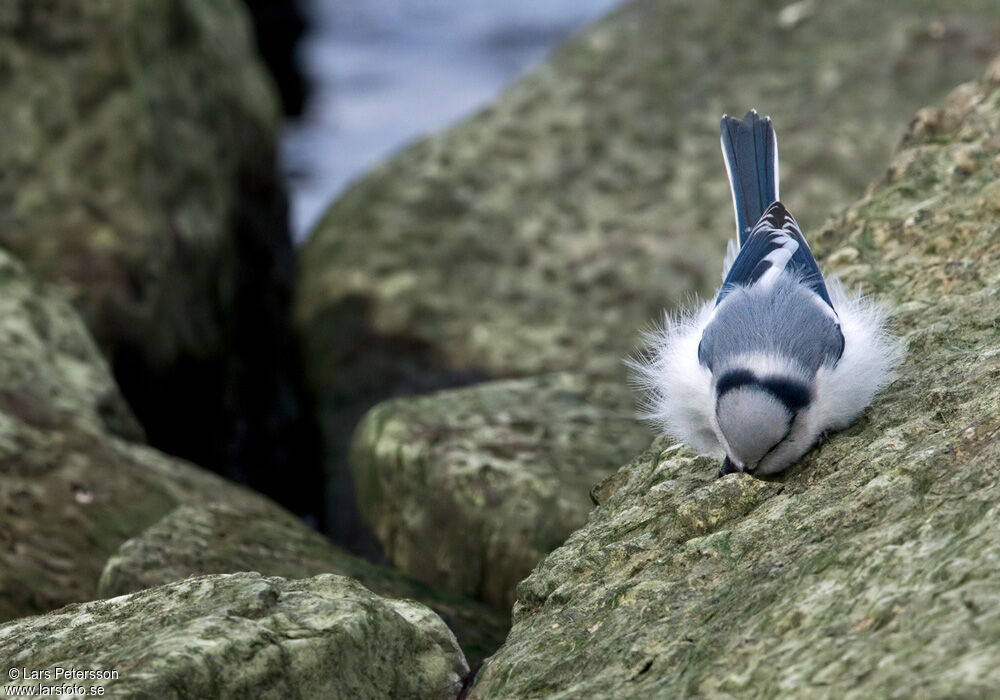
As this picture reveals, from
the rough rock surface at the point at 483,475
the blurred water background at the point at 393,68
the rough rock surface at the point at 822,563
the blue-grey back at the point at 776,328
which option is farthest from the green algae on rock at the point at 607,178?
the blurred water background at the point at 393,68

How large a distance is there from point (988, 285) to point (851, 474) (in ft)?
3.01

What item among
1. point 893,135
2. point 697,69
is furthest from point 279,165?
point 893,135

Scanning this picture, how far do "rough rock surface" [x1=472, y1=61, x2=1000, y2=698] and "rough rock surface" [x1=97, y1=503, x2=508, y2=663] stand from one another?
2.05 ft

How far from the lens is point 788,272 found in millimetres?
3473

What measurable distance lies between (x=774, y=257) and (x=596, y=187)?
109 inches

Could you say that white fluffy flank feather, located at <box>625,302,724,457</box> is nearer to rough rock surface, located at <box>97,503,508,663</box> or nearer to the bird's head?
the bird's head

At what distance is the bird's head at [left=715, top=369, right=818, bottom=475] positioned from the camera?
9.88ft

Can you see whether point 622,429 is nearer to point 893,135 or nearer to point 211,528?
point 211,528

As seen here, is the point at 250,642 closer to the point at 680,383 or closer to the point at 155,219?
the point at 680,383

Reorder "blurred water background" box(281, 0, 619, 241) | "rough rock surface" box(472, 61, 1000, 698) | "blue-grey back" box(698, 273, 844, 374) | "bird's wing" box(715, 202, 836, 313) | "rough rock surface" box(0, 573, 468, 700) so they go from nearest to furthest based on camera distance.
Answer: "rough rock surface" box(472, 61, 1000, 698) → "rough rock surface" box(0, 573, 468, 700) → "blue-grey back" box(698, 273, 844, 374) → "bird's wing" box(715, 202, 836, 313) → "blurred water background" box(281, 0, 619, 241)

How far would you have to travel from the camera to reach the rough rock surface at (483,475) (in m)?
4.07

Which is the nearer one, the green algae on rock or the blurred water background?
the green algae on rock

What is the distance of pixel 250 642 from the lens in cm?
244

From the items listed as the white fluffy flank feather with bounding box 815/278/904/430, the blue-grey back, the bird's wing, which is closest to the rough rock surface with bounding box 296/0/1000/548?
the bird's wing
